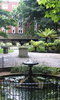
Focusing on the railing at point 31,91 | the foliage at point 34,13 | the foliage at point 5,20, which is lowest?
the railing at point 31,91

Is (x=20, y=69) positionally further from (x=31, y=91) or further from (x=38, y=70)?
(x=31, y=91)

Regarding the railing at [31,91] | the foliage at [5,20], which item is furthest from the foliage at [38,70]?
the foliage at [5,20]

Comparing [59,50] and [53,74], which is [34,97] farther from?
[59,50]

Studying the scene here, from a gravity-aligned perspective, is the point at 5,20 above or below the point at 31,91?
above

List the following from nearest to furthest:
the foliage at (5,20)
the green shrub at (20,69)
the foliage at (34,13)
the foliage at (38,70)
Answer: the foliage at (38,70)
the green shrub at (20,69)
the foliage at (5,20)
the foliage at (34,13)

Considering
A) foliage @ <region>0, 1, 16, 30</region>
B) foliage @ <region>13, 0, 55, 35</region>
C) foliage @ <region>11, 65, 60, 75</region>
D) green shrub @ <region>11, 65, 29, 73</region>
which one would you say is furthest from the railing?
foliage @ <region>13, 0, 55, 35</region>

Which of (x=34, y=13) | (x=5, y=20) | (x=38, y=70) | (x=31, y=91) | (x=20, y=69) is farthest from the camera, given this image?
(x=34, y=13)

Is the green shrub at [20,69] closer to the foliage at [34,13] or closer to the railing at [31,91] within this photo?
the railing at [31,91]

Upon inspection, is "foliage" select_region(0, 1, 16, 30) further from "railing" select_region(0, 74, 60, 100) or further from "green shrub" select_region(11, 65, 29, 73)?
"railing" select_region(0, 74, 60, 100)

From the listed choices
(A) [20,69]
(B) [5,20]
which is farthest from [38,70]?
(B) [5,20]

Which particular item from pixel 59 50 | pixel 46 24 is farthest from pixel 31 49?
pixel 46 24

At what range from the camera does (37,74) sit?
12.7 metres

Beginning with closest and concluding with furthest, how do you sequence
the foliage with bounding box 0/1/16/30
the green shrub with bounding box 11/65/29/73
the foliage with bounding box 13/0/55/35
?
the green shrub with bounding box 11/65/29/73, the foliage with bounding box 0/1/16/30, the foliage with bounding box 13/0/55/35

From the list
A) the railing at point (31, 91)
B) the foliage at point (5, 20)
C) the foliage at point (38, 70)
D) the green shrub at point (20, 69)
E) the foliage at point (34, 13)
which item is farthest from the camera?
the foliage at point (34, 13)
